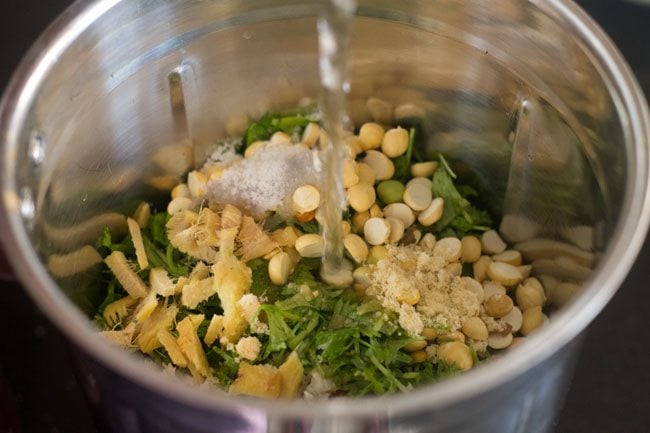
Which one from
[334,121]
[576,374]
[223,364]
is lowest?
[576,374]

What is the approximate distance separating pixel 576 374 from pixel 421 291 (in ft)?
0.80

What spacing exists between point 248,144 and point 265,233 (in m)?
0.14

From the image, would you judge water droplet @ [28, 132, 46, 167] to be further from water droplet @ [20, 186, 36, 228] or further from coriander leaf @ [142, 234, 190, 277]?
coriander leaf @ [142, 234, 190, 277]

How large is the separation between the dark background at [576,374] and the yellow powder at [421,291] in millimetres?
202

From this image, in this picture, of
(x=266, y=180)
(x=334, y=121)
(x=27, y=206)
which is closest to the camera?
(x=27, y=206)

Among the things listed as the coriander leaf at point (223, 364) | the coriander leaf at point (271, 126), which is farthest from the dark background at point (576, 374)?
the coriander leaf at point (271, 126)

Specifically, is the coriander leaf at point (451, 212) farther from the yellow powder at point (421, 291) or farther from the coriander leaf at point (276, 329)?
the coriander leaf at point (276, 329)

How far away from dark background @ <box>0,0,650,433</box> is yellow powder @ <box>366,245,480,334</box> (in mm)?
202

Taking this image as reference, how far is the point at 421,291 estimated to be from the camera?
844 mm

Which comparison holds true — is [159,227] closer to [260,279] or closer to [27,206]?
[260,279]

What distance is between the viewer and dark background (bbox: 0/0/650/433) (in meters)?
0.94

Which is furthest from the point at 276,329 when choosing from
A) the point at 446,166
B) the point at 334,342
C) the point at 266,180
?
the point at 446,166

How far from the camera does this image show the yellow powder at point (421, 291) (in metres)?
0.82

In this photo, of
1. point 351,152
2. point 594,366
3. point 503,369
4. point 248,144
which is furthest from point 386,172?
point 503,369
